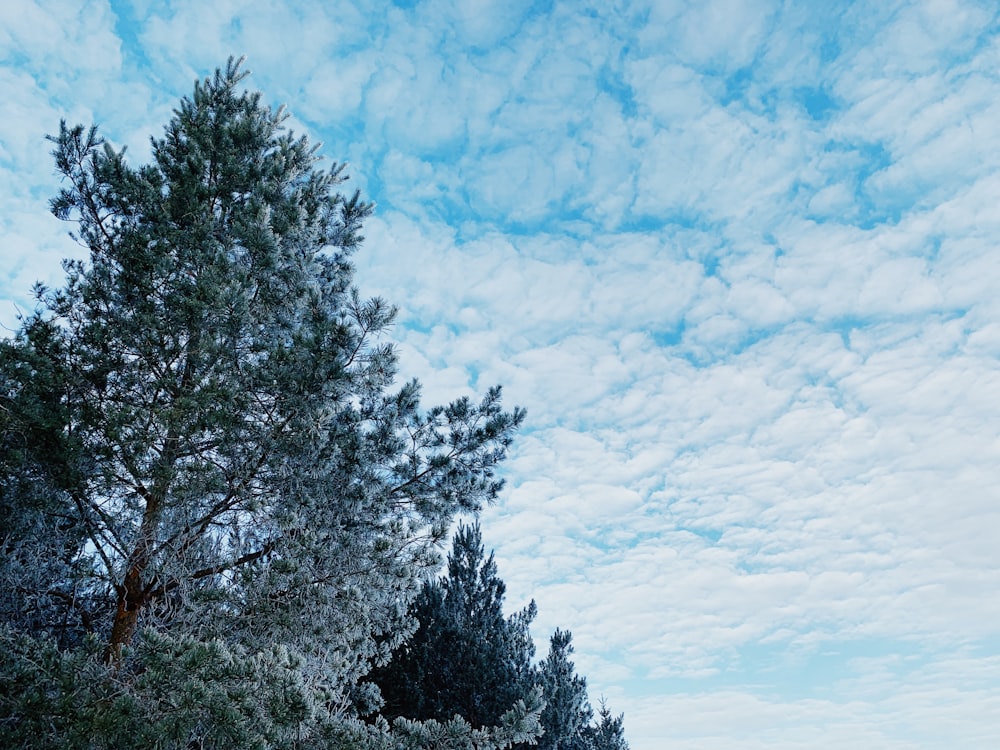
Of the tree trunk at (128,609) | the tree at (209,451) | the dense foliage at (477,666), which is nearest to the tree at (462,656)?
the dense foliage at (477,666)

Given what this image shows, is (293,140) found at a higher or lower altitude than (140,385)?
higher

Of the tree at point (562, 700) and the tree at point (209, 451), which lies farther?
the tree at point (562, 700)

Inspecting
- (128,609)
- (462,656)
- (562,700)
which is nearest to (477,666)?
(462,656)

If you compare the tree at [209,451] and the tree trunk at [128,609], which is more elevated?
the tree at [209,451]

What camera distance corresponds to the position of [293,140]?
27.1 feet

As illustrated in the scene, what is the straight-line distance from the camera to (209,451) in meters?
6.08

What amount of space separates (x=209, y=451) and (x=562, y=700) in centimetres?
772

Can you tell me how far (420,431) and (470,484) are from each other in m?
0.73

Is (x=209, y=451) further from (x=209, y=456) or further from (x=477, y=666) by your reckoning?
(x=477, y=666)

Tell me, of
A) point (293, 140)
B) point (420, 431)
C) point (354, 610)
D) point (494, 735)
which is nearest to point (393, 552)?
point (354, 610)

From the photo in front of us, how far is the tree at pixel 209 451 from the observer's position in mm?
5598

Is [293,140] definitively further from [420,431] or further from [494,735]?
[494,735]

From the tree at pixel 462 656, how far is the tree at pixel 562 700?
41 centimetres

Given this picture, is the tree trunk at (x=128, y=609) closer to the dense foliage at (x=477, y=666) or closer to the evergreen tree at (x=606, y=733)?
the dense foliage at (x=477, y=666)
